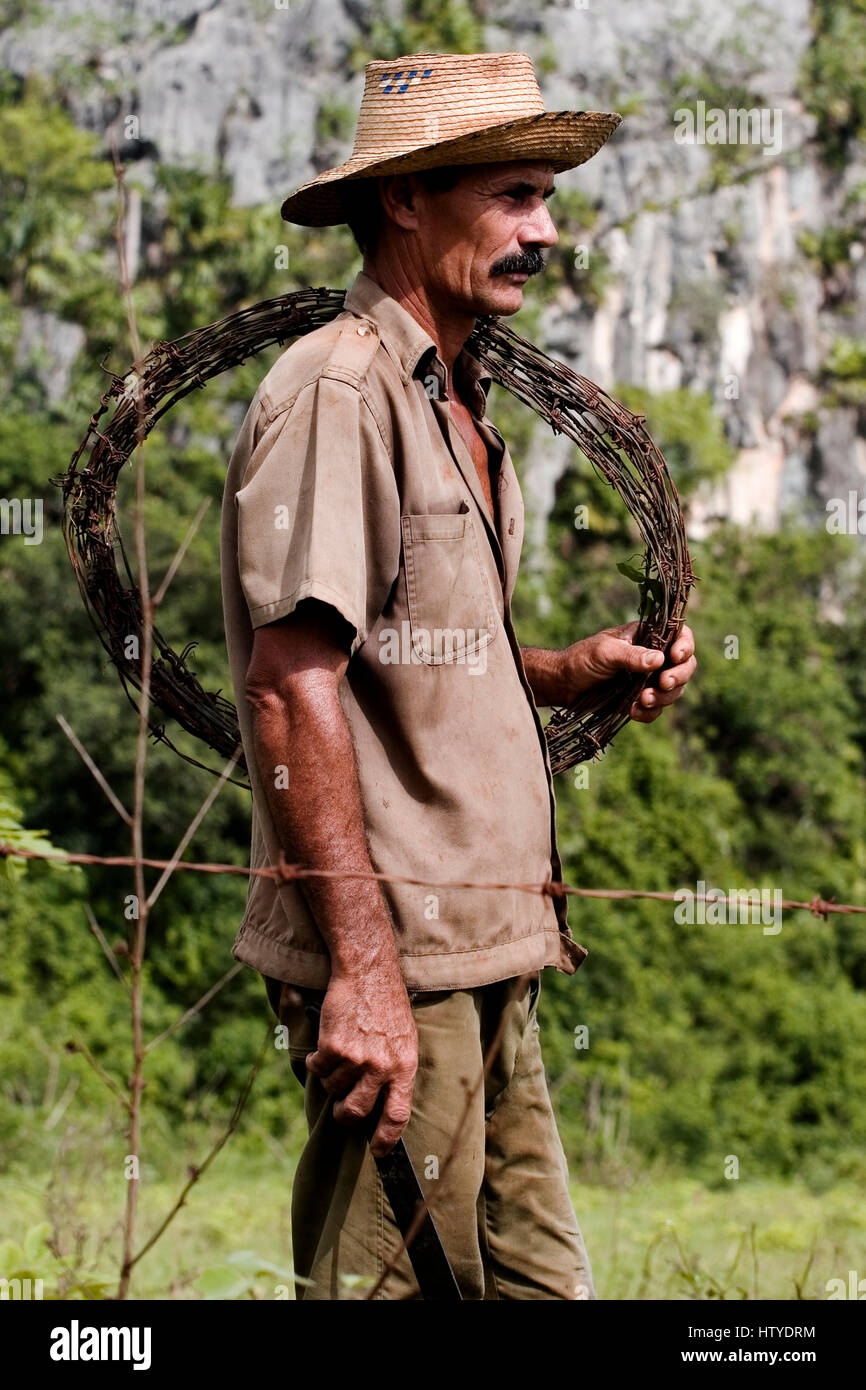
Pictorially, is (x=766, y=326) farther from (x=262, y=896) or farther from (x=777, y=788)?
(x=262, y=896)

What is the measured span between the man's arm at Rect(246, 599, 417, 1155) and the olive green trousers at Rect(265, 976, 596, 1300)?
10 cm

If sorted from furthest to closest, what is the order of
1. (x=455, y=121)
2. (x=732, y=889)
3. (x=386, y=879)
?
(x=732, y=889)
(x=455, y=121)
(x=386, y=879)

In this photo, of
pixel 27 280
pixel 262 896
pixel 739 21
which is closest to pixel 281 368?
pixel 262 896

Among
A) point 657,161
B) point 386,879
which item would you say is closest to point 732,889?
point 657,161

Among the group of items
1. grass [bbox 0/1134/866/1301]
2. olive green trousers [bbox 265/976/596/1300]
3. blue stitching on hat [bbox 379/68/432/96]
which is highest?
blue stitching on hat [bbox 379/68/432/96]

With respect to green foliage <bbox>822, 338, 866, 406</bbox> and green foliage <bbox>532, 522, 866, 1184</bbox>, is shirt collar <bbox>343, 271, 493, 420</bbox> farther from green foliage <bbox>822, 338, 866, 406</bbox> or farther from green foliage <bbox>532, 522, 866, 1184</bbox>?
green foliage <bbox>822, 338, 866, 406</bbox>

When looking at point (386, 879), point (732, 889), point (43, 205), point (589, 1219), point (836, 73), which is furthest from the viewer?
point (836, 73)

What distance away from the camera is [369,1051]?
224cm

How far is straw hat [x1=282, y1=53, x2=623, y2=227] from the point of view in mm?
2484

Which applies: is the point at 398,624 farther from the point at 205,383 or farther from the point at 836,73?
the point at 836,73

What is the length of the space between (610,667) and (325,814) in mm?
919

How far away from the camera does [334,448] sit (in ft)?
7.52

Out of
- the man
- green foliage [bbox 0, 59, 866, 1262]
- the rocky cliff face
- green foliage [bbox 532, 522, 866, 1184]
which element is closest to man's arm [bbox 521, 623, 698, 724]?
the man
